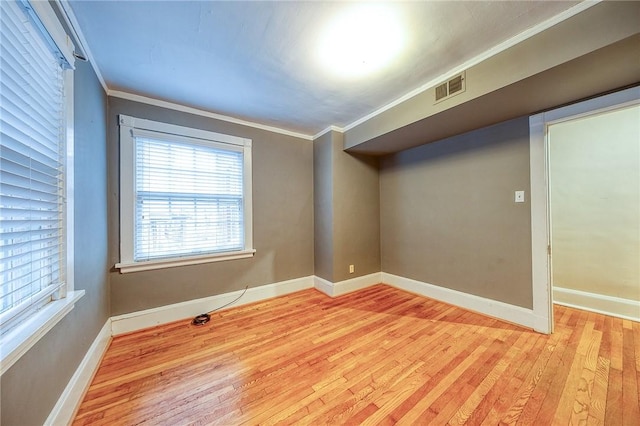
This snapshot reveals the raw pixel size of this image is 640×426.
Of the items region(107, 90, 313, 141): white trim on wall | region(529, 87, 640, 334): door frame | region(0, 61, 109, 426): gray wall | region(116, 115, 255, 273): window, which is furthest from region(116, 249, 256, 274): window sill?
region(529, 87, 640, 334): door frame

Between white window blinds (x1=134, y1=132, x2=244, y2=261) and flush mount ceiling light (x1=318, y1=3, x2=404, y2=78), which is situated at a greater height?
flush mount ceiling light (x1=318, y1=3, x2=404, y2=78)

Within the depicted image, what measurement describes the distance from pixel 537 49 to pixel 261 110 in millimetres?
2432

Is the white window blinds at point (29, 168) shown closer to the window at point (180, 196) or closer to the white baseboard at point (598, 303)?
the window at point (180, 196)

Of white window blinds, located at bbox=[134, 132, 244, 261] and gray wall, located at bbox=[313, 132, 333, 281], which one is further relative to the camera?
gray wall, located at bbox=[313, 132, 333, 281]

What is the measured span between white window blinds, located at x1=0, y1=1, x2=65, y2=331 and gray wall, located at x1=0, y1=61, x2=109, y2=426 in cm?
23

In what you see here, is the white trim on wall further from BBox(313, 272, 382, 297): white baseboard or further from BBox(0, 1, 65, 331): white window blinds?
BBox(313, 272, 382, 297): white baseboard

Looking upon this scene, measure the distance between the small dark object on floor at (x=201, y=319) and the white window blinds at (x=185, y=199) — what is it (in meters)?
0.71

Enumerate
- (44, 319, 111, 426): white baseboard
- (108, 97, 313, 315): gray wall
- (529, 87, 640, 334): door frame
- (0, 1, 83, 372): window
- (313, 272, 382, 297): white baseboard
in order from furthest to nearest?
(313, 272, 382, 297): white baseboard, (108, 97, 313, 315): gray wall, (529, 87, 640, 334): door frame, (44, 319, 111, 426): white baseboard, (0, 1, 83, 372): window

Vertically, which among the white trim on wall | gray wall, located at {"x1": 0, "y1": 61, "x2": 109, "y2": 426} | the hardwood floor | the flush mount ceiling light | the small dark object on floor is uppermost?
the flush mount ceiling light

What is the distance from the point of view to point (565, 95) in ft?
5.96

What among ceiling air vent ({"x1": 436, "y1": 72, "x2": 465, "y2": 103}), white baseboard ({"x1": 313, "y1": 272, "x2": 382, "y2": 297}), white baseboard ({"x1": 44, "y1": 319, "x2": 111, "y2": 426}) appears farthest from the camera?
white baseboard ({"x1": 313, "y1": 272, "x2": 382, "y2": 297})

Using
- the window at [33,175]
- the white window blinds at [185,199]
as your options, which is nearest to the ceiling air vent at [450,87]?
the white window blinds at [185,199]

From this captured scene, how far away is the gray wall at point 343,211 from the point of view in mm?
3221

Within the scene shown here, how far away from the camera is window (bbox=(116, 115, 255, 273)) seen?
7.52ft
